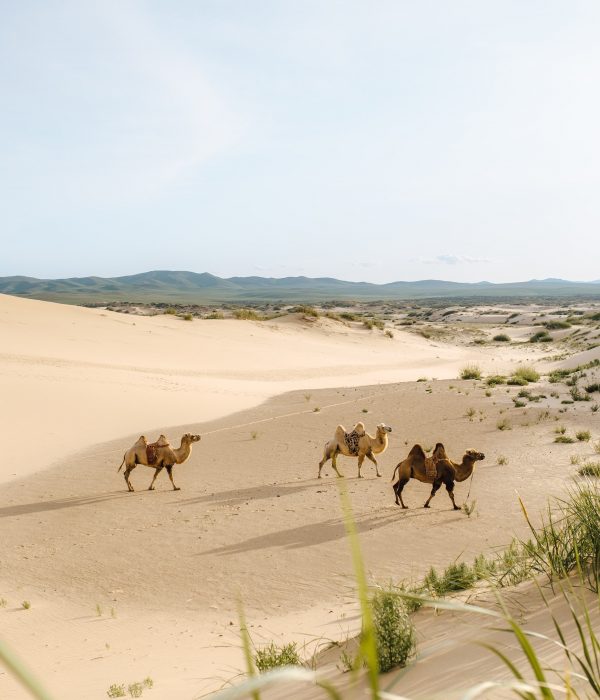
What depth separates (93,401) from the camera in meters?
19.7

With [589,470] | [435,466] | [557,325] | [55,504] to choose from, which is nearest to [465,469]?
[435,466]

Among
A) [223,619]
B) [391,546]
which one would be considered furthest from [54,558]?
[391,546]

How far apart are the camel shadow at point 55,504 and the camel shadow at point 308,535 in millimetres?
3528

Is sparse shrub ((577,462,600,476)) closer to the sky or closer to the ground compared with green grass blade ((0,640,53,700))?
closer to the ground

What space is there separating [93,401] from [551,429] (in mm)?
13080

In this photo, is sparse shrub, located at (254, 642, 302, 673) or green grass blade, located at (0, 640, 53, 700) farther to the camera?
sparse shrub, located at (254, 642, 302, 673)

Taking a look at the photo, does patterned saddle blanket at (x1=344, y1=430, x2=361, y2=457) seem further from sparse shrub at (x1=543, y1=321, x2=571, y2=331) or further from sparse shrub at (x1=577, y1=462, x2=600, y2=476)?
sparse shrub at (x1=543, y1=321, x2=571, y2=331)

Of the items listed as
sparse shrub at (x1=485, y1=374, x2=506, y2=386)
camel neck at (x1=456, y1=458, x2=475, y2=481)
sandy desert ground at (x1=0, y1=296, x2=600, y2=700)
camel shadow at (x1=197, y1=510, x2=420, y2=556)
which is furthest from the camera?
sparse shrub at (x1=485, y1=374, x2=506, y2=386)

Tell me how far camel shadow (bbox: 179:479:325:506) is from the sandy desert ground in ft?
0.23

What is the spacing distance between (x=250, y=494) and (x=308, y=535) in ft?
8.36

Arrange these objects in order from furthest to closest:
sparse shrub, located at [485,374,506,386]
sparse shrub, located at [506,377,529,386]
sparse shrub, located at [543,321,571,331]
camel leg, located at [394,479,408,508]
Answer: sparse shrub, located at [543,321,571,331], sparse shrub, located at [485,374,506,386], sparse shrub, located at [506,377,529,386], camel leg, located at [394,479,408,508]

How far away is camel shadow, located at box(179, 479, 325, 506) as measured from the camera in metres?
10.7

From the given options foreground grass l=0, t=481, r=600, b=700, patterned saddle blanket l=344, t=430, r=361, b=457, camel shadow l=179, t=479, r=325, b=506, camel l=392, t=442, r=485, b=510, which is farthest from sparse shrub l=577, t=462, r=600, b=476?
foreground grass l=0, t=481, r=600, b=700

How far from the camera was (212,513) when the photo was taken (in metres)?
10.0
